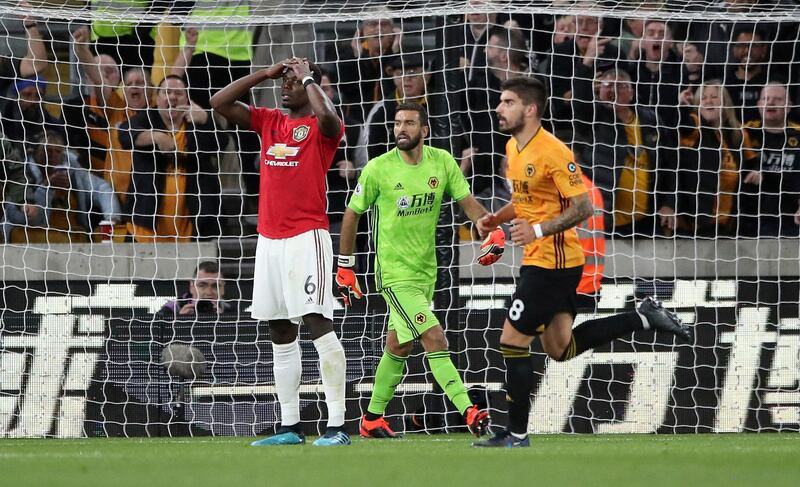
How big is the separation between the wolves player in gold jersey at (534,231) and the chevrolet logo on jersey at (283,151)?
4.11 feet

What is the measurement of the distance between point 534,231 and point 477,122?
3897 millimetres

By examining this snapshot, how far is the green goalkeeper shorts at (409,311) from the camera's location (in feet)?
27.2

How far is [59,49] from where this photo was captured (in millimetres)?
11594

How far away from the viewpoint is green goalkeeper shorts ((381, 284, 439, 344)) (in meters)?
8.30

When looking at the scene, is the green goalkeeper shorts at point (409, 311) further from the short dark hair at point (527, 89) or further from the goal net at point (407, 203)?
the short dark hair at point (527, 89)

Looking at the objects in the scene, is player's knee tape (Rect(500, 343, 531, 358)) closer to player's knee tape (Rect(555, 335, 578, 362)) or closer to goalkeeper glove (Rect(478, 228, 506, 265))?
player's knee tape (Rect(555, 335, 578, 362))

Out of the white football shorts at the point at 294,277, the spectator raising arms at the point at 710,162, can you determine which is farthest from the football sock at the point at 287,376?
the spectator raising arms at the point at 710,162

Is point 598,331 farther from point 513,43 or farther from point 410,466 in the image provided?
point 513,43

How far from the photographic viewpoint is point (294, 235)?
738 centimetres

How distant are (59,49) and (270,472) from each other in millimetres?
7390

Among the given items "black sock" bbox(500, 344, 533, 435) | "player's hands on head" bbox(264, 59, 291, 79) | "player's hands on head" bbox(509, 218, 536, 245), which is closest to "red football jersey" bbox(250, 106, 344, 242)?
"player's hands on head" bbox(264, 59, 291, 79)

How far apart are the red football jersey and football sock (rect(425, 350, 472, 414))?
1.33 m

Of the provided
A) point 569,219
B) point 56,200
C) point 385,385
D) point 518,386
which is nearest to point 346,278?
point 385,385

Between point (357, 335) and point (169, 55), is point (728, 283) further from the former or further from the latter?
point (169, 55)
